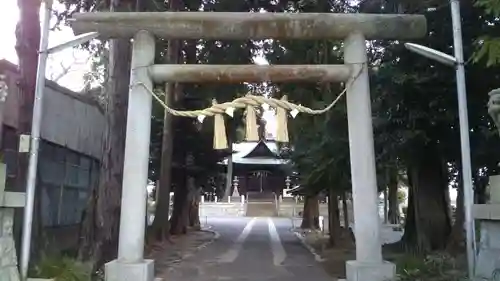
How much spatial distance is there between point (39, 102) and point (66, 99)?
616 centimetres

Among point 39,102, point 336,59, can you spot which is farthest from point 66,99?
point 336,59

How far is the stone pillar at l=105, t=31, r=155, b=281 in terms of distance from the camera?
881 cm

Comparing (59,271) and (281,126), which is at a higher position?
(281,126)

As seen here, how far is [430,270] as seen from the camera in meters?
9.58

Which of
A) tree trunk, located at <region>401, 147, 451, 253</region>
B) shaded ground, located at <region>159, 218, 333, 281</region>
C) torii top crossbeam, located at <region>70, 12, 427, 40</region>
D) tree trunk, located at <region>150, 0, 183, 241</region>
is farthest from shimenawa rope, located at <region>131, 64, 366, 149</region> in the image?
tree trunk, located at <region>150, 0, 183, 241</region>

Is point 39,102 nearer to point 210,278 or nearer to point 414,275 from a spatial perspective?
point 210,278

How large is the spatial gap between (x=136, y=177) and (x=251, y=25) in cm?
330

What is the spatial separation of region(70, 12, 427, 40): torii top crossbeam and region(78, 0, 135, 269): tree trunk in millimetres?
2828

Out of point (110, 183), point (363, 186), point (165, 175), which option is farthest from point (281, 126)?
point (165, 175)

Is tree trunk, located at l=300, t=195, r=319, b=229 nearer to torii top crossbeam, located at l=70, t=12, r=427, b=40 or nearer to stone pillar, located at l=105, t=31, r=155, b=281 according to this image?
torii top crossbeam, located at l=70, t=12, r=427, b=40

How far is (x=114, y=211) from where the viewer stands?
1181 cm

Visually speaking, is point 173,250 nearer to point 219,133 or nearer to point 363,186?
point 219,133

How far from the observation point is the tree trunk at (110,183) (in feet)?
38.1

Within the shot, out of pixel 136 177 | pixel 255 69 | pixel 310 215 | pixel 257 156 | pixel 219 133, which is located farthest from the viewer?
pixel 257 156
